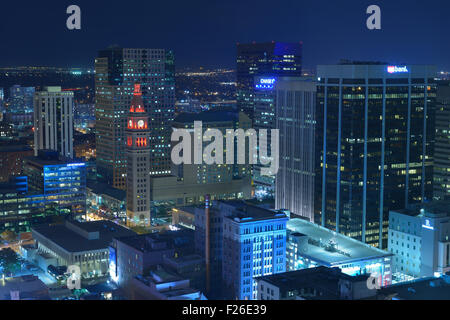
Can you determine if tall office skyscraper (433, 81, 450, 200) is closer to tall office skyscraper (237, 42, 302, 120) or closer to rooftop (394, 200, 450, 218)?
rooftop (394, 200, 450, 218)

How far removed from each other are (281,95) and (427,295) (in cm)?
2931

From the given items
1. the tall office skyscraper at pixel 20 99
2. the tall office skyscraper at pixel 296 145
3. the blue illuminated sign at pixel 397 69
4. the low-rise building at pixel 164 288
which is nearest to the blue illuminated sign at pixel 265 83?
the tall office skyscraper at pixel 296 145

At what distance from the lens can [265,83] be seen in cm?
7200

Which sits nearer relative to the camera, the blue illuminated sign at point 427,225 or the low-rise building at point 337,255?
the low-rise building at point 337,255

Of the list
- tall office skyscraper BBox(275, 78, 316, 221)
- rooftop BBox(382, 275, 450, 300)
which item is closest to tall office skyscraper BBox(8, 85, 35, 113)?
tall office skyscraper BBox(275, 78, 316, 221)

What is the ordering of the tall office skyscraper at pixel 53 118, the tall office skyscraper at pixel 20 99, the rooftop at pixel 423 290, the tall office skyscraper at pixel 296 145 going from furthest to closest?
the tall office skyscraper at pixel 20 99
the tall office skyscraper at pixel 53 118
the tall office skyscraper at pixel 296 145
the rooftop at pixel 423 290

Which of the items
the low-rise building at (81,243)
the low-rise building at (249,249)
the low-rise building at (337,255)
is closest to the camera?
the low-rise building at (249,249)

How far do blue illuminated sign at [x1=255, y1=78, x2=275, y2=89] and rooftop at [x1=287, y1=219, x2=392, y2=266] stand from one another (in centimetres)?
2946

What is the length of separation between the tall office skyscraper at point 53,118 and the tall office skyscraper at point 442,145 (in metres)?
42.7

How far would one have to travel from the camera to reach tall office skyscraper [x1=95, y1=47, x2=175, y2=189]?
7350 cm

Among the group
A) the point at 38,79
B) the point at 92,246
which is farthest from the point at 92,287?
the point at 38,79

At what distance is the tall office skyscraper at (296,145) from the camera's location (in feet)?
170

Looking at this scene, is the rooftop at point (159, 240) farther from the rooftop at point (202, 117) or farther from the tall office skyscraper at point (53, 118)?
the tall office skyscraper at point (53, 118)

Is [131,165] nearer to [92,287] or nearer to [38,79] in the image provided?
[92,287]
